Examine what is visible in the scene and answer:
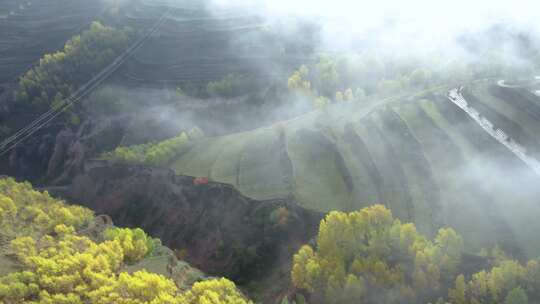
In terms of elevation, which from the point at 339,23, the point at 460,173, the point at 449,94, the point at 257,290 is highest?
the point at 339,23

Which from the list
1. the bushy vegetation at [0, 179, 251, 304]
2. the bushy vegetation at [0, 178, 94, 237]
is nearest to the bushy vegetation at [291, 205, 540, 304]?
the bushy vegetation at [0, 179, 251, 304]

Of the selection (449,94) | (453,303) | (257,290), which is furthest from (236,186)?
(449,94)

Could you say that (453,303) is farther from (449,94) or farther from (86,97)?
(86,97)

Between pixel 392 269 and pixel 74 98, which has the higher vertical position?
pixel 74 98

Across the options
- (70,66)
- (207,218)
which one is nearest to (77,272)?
(207,218)

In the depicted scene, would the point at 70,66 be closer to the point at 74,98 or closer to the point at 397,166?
the point at 74,98

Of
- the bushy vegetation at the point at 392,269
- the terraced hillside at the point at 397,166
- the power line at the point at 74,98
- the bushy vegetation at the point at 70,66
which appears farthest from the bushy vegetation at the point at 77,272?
the bushy vegetation at the point at 70,66
